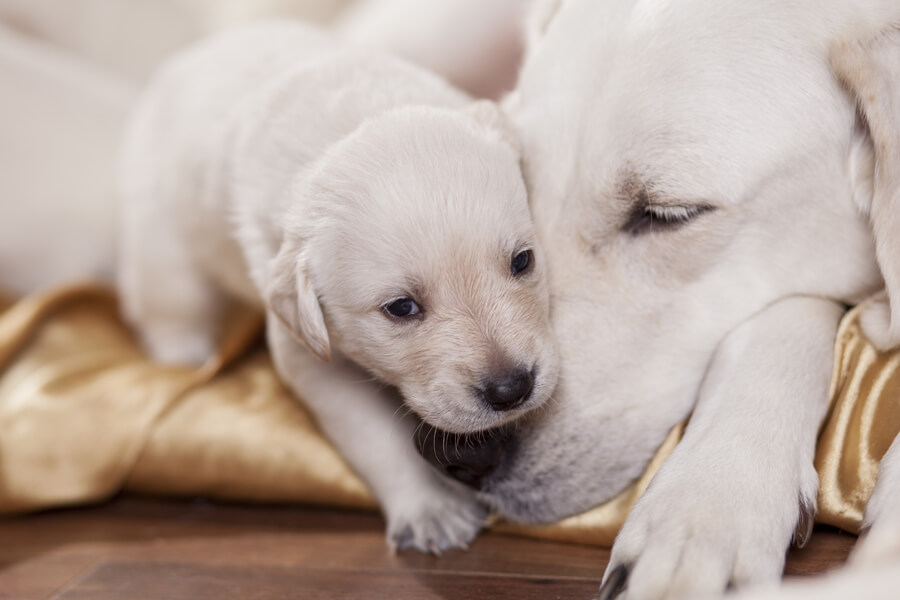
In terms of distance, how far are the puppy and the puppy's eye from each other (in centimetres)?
17

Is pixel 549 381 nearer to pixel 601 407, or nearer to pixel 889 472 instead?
pixel 601 407

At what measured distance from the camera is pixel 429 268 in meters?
1.37

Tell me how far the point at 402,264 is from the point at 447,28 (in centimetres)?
167

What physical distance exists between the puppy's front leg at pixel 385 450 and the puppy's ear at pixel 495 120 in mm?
526

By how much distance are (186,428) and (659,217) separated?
3.57 ft

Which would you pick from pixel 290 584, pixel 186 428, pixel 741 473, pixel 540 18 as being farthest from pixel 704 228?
pixel 186 428

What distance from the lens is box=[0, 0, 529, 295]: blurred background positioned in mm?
2588

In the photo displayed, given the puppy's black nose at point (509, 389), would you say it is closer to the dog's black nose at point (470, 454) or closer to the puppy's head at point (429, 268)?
the puppy's head at point (429, 268)

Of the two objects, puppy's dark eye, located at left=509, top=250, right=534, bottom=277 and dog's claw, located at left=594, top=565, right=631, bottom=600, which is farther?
puppy's dark eye, located at left=509, top=250, right=534, bottom=277

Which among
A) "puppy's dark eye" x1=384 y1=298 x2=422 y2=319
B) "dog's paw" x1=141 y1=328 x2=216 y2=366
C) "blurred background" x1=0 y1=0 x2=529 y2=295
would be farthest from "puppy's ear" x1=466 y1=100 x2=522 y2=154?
"dog's paw" x1=141 y1=328 x2=216 y2=366

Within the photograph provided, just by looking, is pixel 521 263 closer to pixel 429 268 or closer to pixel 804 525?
pixel 429 268

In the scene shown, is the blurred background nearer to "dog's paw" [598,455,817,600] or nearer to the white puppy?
the white puppy

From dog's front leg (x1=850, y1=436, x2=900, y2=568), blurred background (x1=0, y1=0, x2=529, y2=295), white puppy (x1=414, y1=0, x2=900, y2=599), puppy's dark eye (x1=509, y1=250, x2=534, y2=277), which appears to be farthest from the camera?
blurred background (x1=0, y1=0, x2=529, y2=295)

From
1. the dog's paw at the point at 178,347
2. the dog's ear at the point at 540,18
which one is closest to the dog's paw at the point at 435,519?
the dog's ear at the point at 540,18
